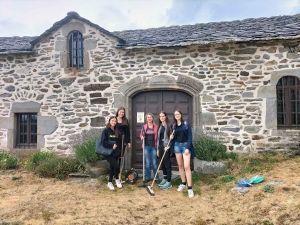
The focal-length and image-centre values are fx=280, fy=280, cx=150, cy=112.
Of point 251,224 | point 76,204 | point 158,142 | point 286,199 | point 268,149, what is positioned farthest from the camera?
point 268,149

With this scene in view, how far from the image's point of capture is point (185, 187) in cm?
618

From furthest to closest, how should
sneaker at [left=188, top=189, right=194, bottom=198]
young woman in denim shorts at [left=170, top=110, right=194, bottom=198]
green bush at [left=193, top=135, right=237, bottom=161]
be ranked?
green bush at [left=193, top=135, right=237, bottom=161] < young woman in denim shorts at [left=170, top=110, right=194, bottom=198] < sneaker at [left=188, top=189, right=194, bottom=198]

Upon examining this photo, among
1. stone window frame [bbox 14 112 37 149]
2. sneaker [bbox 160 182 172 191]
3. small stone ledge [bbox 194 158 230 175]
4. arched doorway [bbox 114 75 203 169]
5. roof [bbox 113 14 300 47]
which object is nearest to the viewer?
sneaker [bbox 160 182 172 191]

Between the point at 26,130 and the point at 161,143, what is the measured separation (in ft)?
16.2

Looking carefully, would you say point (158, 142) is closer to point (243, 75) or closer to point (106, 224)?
point (106, 224)

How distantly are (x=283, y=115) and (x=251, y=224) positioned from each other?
13.7 ft

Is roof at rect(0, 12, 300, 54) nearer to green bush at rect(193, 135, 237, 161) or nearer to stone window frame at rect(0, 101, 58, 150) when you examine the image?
stone window frame at rect(0, 101, 58, 150)

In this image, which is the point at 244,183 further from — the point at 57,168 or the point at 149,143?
the point at 57,168

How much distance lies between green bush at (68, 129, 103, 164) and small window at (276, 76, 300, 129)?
5034 mm

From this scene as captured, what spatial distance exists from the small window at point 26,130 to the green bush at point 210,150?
16.8 feet

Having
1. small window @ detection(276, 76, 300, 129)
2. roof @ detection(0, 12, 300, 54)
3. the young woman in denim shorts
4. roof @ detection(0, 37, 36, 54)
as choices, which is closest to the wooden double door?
roof @ detection(0, 12, 300, 54)

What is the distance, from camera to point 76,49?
8.75m

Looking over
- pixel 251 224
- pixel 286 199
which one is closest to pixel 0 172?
pixel 251 224

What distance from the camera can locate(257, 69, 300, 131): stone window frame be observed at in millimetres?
7469
